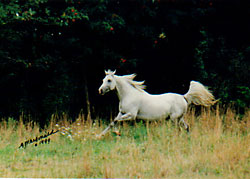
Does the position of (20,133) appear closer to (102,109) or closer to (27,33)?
(27,33)

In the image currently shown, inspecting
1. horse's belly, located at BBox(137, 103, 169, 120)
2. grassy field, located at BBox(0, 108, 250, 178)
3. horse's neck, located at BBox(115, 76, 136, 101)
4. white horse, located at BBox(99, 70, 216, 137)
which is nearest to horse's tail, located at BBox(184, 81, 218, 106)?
white horse, located at BBox(99, 70, 216, 137)

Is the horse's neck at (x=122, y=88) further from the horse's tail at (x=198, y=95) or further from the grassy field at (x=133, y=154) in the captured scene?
the horse's tail at (x=198, y=95)

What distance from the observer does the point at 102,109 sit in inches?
537

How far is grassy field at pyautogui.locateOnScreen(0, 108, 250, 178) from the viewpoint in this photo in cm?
645

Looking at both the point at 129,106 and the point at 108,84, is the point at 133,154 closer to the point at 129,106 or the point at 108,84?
the point at 129,106

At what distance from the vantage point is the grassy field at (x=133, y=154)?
645 cm

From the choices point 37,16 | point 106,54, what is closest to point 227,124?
point 106,54

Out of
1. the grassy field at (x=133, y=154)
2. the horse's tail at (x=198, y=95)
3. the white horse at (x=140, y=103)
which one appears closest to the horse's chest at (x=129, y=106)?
the white horse at (x=140, y=103)

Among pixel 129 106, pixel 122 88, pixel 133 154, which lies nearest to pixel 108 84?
pixel 122 88

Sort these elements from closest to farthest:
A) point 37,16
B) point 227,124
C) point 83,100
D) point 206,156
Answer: point 206,156
point 227,124
point 37,16
point 83,100

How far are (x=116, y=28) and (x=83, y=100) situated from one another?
2.91 meters

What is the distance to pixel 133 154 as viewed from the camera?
7.52 m

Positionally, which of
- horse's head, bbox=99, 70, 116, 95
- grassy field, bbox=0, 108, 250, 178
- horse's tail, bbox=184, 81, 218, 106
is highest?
horse's head, bbox=99, 70, 116, 95

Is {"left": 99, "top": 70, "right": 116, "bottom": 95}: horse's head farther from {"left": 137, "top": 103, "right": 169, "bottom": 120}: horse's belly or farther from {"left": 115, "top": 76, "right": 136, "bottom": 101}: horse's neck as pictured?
{"left": 137, "top": 103, "right": 169, "bottom": 120}: horse's belly
